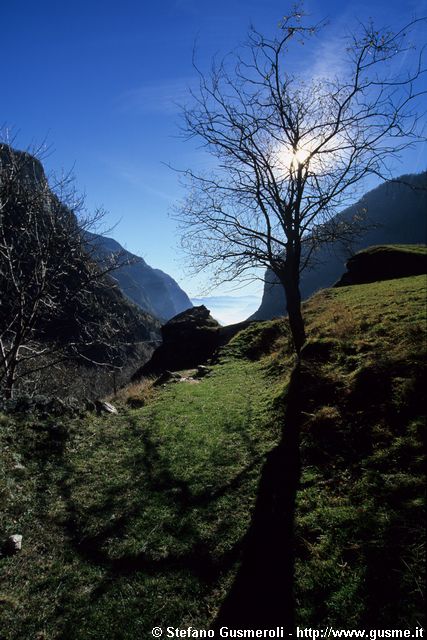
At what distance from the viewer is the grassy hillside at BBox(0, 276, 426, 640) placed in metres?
4.39

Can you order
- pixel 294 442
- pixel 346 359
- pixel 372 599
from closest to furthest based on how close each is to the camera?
pixel 372 599
pixel 294 442
pixel 346 359

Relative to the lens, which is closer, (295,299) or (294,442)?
(294,442)

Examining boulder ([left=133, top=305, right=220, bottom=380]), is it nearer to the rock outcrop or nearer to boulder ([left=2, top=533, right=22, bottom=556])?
the rock outcrop

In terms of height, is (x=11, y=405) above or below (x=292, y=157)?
below

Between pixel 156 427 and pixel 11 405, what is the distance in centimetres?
437

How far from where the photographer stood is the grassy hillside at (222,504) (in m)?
4.39

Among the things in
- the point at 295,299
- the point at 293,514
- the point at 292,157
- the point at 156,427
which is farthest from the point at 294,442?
the point at 292,157

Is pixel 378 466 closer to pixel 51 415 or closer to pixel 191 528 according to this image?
pixel 191 528

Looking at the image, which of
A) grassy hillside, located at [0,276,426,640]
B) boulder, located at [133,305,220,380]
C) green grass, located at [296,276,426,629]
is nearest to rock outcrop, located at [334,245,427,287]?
boulder, located at [133,305,220,380]

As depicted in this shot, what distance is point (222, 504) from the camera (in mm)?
6836

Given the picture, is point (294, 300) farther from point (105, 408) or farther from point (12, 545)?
point (12, 545)

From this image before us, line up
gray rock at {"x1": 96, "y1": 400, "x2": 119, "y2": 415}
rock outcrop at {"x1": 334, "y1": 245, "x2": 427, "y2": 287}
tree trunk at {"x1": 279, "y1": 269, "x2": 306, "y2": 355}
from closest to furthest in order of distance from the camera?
tree trunk at {"x1": 279, "y1": 269, "x2": 306, "y2": 355} < gray rock at {"x1": 96, "y1": 400, "x2": 119, "y2": 415} < rock outcrop at {"x1": 334, "y1": 245, "x2": 427, "y2": 287}

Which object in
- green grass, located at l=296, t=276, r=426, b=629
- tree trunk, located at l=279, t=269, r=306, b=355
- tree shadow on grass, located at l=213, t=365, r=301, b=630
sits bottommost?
tree shadow on grass, located at l=213, t=365, r=301, b=630

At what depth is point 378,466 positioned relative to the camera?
5.77 metres
